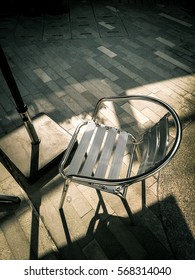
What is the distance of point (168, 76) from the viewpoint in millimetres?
4121

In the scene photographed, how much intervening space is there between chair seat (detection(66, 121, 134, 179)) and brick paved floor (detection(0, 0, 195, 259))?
59 cm

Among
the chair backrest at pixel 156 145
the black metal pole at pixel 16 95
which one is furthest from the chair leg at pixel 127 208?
the black metal pole at pixel 16 95

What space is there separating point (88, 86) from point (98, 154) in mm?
2018

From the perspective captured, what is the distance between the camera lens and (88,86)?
3.88 metres

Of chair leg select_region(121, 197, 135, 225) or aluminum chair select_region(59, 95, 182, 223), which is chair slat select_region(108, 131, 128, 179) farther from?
chair leg select_region(121, 197, 135, 225)

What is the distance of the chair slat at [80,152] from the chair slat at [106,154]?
0.60 feet

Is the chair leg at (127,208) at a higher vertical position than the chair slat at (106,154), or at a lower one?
lower

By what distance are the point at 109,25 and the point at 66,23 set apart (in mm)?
1100

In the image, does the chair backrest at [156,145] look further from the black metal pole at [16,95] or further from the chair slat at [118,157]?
the black metal pole at [16,95]

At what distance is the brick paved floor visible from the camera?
2.19 meters

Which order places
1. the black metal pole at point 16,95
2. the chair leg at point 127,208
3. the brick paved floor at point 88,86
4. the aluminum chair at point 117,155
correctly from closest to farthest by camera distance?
the aluminum chair at point 117,155, the black metal pole at point 16,95, the chair leg at point 127,208, the brick paved floor at point 88,86

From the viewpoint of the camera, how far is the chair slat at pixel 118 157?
A: 199 centimetres

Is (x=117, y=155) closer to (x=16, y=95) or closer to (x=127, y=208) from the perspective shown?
(x=127, y=208)

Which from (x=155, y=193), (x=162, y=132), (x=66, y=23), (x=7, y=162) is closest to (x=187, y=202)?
(x=155, y=193)
